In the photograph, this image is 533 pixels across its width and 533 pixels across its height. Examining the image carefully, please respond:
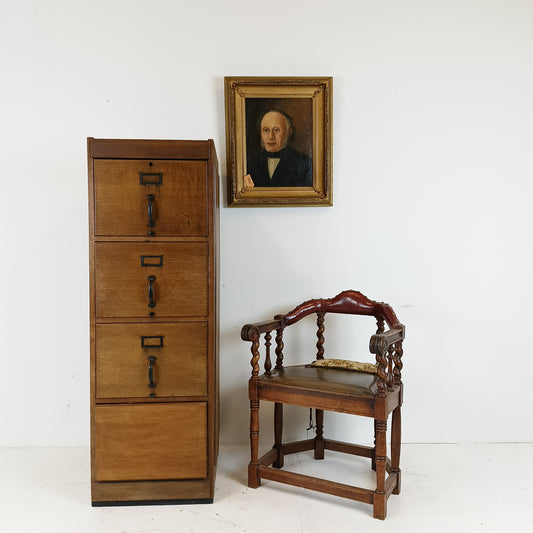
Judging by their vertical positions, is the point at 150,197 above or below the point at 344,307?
above

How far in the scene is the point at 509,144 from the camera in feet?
10.6

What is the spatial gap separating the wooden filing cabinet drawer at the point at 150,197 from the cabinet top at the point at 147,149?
1.1 inches

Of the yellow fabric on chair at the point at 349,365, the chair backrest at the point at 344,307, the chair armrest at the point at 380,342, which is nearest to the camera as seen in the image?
the chair armrest at the point at 380,342

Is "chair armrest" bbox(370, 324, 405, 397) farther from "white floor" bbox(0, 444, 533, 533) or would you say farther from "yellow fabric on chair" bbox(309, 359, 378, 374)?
"white floor" bbox(0, 444, 533, 533)

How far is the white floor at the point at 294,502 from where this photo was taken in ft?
7.29

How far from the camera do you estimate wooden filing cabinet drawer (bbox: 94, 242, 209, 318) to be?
2359mm

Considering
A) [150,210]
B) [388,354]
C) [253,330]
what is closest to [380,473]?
[388,354]

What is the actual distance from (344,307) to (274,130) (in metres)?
1.24

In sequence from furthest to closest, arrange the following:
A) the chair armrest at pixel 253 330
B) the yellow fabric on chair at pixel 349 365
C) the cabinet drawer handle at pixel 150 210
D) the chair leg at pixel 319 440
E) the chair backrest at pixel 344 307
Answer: the chair leg at pixel 319 440
the chair backrest at pixel 344 307
the yellow fabric on chair at pixel 349 365
the chair armrest at pixel 253 330
the cabinet drawer handle at pixel 150 210

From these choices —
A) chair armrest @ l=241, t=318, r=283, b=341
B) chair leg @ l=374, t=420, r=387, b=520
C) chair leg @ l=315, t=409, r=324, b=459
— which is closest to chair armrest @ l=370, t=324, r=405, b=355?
chair leg @ l=374, t=420, r=387, b=520

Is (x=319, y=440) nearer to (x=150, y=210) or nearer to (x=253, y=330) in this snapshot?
(x=253, y=330)

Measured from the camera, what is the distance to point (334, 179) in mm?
3201

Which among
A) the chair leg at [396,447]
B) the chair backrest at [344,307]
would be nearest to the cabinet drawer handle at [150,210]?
the chair backrest at [344,307]

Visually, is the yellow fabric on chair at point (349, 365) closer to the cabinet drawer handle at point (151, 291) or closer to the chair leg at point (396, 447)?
the chair leg at point (396, 447)
